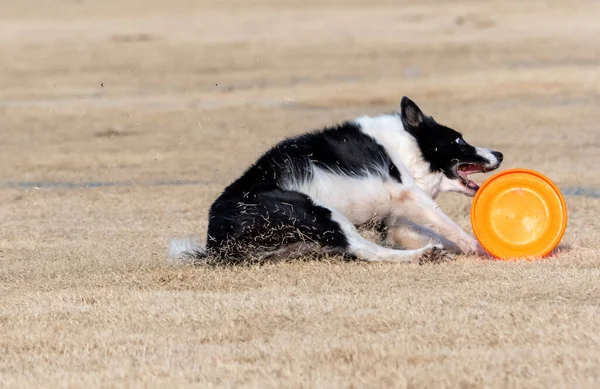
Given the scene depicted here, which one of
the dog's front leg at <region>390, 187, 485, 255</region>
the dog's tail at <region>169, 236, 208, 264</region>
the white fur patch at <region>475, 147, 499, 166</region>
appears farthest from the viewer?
the white fur patch at <region>475, 147, 499, 166</region>

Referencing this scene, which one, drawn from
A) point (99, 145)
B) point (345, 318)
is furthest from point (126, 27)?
point (345, 318)

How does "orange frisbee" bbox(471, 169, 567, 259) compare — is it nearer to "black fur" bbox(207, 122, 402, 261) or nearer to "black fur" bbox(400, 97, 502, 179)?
"black fur" bbox(400, 97, 502, 179)

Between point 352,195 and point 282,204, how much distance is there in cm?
53

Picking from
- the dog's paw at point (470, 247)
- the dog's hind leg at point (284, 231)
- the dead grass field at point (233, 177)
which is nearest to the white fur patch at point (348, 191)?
the dog's hind leg at point (284, 231)

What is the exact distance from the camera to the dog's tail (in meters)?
6.50

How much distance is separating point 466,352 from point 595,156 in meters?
7.42

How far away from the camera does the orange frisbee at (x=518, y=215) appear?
257 inches

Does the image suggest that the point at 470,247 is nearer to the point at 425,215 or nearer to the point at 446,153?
the point at 425,215

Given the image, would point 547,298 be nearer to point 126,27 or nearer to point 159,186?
point 159,186

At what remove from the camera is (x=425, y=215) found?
6727mm

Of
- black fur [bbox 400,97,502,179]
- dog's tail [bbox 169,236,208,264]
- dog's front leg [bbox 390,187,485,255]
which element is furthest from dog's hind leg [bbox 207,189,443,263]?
black fur [bbox 400,97,502,179]

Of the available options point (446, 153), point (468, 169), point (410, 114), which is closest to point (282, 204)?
point (410, 114)

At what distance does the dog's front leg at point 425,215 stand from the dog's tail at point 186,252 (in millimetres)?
1235

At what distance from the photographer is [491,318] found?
5000mm
